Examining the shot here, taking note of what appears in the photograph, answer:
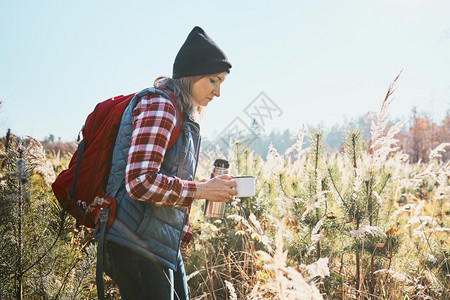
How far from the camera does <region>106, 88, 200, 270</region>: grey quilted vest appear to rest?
1524mm

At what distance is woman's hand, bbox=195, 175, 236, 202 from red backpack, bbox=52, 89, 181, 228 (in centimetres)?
24

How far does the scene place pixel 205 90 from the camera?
1.81 meters

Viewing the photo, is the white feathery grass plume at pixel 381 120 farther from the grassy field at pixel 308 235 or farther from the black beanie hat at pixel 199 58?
the black beanie hat at pixel 199 58

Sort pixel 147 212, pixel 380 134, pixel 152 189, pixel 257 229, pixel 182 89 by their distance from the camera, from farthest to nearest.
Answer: pixel 257 229 → pixel 380 134 → pixel 182 89 → pixel 147 212 → pixel 152 189

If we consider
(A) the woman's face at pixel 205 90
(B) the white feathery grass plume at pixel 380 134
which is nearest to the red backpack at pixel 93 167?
(A) the woman's face at pixel 205 90

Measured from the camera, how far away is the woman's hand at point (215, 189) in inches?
62.2

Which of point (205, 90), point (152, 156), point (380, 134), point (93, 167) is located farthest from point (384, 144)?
point (93, 167)

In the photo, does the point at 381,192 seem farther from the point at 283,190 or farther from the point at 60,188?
the point at 60,188

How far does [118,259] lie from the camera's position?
156 centimetres

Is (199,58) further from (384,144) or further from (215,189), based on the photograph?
(384,144)

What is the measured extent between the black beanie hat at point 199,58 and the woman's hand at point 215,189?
1.79 ft

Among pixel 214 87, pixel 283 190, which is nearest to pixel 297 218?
pixel 283 190

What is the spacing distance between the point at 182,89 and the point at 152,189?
54 centimetres

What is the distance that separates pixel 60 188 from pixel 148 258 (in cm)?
54
